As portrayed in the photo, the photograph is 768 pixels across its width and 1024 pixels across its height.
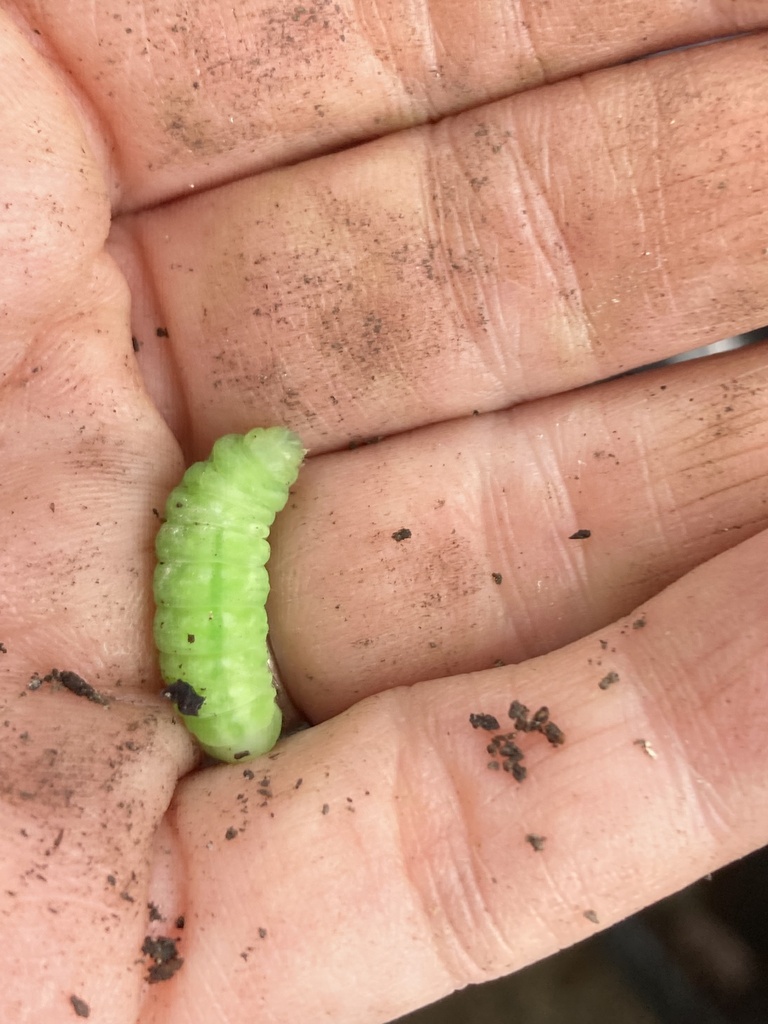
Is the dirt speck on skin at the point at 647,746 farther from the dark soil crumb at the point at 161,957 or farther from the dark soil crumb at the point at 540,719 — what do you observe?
the dark soil crumb at the point at 161,957

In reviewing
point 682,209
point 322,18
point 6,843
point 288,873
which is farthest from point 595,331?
point 6,843

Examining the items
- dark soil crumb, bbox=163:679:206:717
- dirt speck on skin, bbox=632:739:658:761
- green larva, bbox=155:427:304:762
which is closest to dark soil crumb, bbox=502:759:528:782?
dirt speck on skin, bbox=632:739:658:761

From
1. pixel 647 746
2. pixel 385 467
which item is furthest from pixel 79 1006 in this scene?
pixel 385 467

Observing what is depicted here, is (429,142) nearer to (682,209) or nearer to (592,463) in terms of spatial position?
(682,209)

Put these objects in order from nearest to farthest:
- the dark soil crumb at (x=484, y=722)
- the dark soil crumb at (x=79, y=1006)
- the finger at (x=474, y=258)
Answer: the dark soil crumb at (x=79, y=1006) < the dark soil crumb at (x=484, y=722) < the finger at (x=474, y=258)

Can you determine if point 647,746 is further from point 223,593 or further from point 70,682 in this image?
point 70,682

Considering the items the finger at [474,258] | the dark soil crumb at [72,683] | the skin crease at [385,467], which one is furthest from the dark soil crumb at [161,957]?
the finger at [474,258]

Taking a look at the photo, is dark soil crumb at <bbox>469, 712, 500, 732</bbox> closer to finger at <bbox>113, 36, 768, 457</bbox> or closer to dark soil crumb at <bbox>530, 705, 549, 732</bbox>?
dark soil crumb at <bbox>530, 705, 549, 732</bbox>
